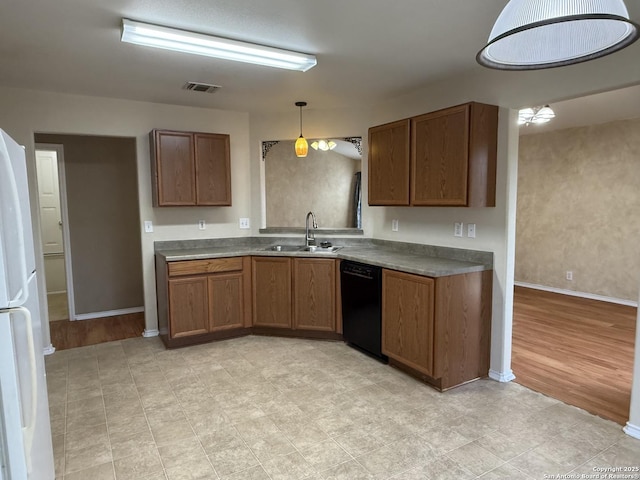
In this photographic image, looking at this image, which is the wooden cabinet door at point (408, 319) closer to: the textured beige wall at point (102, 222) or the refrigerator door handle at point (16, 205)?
the refrigerator door handle at point (16, 205)

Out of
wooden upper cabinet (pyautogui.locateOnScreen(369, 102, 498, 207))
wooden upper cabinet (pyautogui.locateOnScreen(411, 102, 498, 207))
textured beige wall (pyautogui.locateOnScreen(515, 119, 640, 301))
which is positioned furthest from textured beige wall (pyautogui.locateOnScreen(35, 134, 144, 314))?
textured beige wall (pyautogui.locateOnScreen(515, 119, 640, 301))

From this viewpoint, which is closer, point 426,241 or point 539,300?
point 426,241

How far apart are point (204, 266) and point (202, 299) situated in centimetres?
33

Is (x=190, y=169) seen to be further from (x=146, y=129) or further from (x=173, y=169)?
(x=146, y=129)

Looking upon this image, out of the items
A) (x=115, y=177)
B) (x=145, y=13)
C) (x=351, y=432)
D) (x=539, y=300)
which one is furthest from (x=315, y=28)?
(x=539, y=300)

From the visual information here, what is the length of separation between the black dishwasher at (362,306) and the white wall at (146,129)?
5.05ft

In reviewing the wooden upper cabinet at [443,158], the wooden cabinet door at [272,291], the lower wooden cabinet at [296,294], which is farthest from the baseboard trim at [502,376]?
the wooden cabinet door at [272,291]

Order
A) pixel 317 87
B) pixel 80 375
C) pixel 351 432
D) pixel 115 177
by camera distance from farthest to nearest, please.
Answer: pixel 115 177, pixel 317 87, pixel 80 375, pixel 351 432

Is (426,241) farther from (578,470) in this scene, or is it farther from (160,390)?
(160,390)

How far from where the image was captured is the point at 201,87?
3.55m

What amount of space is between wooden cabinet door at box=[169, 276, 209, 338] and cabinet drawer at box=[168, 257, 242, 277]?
0.22 ft

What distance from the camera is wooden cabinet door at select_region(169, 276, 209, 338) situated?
3.81 meters

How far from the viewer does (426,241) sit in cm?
378

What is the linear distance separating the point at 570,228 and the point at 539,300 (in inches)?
45.8
